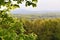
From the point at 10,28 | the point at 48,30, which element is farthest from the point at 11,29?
the point at 48,30

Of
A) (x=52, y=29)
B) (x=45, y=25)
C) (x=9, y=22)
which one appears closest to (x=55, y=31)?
(x=52, y=29)

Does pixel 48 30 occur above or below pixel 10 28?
below

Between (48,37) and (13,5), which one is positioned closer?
(13,5)

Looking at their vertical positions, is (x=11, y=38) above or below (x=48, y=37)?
above

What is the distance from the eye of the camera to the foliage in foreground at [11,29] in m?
6.40

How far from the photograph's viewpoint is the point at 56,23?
5566 centimetres

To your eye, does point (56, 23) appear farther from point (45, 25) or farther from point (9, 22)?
point (9, 22)

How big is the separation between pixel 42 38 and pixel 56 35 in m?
3.50

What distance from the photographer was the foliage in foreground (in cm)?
640

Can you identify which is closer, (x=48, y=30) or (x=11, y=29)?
(x=11, y=29)

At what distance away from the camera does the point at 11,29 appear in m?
6.72

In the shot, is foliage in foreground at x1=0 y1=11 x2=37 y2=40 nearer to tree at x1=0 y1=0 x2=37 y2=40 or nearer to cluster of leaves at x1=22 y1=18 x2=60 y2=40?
tree at x1=0 y1=0 x2=37 y2=40

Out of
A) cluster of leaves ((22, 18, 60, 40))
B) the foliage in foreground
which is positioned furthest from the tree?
cluster of leaves ((22, 18, 60, 40))

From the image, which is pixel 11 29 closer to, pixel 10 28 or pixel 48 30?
pixel 10 28
